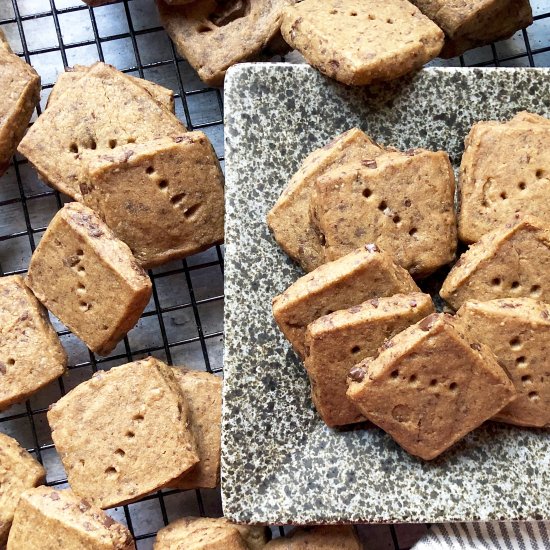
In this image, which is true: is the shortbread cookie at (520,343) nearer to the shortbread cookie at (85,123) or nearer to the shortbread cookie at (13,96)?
the shortbread cookie at (85,123)

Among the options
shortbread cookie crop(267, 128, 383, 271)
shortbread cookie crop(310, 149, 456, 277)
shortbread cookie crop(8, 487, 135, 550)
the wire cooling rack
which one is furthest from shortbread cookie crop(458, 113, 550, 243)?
shortbread cookie crop(8, 487, 135, 550)

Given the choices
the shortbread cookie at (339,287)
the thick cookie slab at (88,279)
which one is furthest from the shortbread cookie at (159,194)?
the shortbread cookie at (339,287)

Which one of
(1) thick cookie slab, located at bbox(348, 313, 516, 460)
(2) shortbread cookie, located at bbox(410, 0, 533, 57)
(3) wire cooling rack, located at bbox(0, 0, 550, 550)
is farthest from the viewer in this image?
(3) wire cooling rack, located at bbox(0, 0, 550, 550)

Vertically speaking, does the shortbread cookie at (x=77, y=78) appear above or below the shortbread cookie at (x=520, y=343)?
above

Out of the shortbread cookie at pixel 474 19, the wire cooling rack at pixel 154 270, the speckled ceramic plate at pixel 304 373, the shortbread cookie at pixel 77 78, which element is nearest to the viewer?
the speckled ceramic plate at pixel 304 373

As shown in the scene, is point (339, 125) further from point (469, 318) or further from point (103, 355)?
point (103, 355)

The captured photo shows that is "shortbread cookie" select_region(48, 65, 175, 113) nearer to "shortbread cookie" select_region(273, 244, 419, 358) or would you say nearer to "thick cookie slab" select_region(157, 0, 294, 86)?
"thick cookie slab" select_region(157, 0, 294, 86)

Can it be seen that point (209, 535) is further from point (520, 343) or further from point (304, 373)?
point (520, 343)
